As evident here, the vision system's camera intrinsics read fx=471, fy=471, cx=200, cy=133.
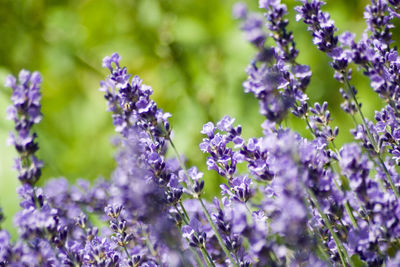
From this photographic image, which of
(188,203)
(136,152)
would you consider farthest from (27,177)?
(188,203)

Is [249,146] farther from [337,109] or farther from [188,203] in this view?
[337,109]

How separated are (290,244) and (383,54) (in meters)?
0.46

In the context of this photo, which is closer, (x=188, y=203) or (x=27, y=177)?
(x=27, y=177)

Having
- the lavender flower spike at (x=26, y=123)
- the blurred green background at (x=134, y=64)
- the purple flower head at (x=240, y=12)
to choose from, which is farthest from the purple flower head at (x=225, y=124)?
the blurred green background at (x=134, y=64)

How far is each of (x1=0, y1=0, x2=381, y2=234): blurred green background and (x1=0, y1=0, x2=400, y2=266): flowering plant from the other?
1.49 meters

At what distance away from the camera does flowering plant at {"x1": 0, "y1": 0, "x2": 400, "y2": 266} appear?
24.2 inches

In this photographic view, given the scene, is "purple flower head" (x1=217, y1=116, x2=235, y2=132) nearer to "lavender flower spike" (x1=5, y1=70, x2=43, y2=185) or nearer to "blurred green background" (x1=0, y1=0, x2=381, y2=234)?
"lavender flower spike" (x1=5, y1=70, x2=43, y2=185)

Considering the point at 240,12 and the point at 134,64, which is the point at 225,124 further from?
the point at 134,64

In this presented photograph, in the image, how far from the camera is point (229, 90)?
8.37 ft

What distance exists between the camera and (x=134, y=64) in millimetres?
2766

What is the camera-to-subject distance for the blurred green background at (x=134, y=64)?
246 centimetres

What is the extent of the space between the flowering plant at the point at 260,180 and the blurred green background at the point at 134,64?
1.49 m

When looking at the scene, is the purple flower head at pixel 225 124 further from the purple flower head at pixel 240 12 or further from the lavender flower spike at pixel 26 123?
the lavender flower spike at pixel 26 123

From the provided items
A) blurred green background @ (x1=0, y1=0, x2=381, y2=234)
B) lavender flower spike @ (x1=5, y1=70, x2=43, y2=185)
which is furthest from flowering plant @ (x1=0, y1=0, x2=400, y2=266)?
blurred green background @ (x1=0, y1=0, x2=381, y2=234)
